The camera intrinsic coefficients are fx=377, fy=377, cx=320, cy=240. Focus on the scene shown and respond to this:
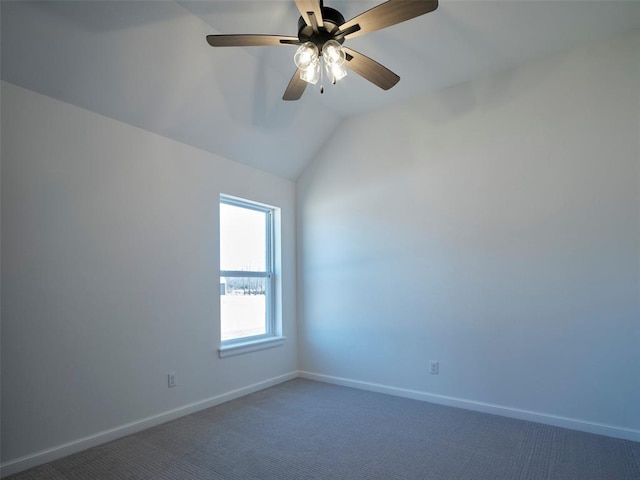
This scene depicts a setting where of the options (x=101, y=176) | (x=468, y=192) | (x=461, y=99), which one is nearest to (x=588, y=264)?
(x=468, y=192)

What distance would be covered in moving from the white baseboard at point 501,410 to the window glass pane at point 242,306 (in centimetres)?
95

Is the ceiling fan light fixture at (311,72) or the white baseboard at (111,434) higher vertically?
the ceiling fan light fixture at (311,72)

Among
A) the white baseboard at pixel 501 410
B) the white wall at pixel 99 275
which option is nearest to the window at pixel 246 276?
the white wall at pixel 99 275

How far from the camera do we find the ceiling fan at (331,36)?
170 cm

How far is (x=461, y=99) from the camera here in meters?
3.40

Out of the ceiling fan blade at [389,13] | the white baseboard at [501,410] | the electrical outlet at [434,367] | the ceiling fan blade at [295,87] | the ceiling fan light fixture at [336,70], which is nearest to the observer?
the ceiling fan blade at [389,13]

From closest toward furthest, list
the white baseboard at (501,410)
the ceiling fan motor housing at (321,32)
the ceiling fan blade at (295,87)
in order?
the ceiling fan motor housing at (321,32) → the ceiling fan blade at (295,87) → the white baseboard at (501,410)

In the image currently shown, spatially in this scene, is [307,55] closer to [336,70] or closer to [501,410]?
[336,70]

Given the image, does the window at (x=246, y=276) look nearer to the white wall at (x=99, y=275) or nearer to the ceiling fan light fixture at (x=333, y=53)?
the white wall at (x=99, y=275)

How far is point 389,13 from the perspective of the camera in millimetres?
1742

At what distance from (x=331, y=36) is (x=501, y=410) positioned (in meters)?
3.03

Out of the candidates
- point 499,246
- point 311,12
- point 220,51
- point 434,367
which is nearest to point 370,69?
point 311,12

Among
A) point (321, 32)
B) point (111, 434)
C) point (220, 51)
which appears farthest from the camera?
point (220, 51)

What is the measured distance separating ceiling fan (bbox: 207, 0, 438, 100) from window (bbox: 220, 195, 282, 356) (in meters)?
1.94
